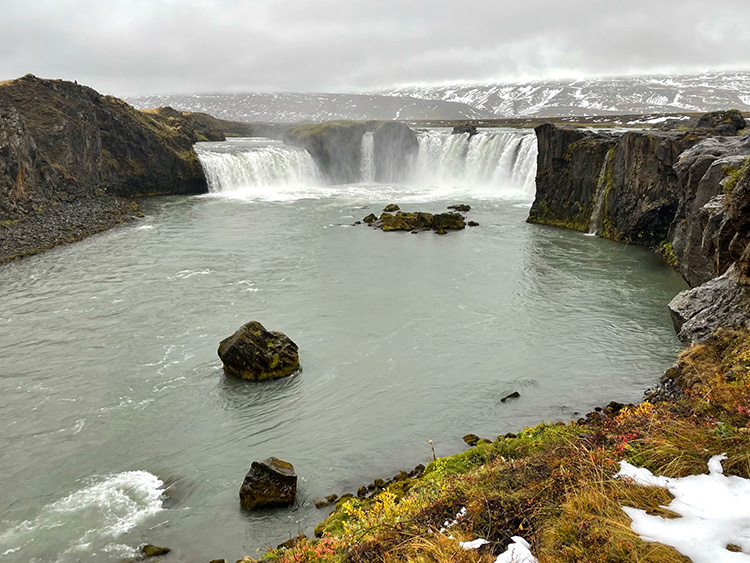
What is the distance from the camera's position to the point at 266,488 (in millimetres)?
10898

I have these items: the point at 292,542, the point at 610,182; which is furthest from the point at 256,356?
the point at 610,182

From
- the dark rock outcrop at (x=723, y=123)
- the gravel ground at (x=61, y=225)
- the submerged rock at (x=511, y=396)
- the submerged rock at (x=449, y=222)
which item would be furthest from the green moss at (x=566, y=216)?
the gravel ground at (x=61, y=225)

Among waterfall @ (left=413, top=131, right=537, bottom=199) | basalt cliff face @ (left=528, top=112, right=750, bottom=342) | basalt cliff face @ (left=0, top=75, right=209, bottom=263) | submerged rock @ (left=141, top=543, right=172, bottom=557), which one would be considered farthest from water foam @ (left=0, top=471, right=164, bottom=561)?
waterfall @ (left=413, top=131, right=537, bottom=199)

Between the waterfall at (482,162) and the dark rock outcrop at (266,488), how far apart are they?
1719 inches

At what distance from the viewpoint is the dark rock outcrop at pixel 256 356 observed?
16312 millimetres

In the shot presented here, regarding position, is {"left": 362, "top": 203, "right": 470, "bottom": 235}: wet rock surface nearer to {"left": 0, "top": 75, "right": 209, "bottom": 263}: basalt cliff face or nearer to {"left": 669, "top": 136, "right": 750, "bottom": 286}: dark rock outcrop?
{"left": 669, "top": 136, "right": 750, "bottom": 286}: dark rock outcrop

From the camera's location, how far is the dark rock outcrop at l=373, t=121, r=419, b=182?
66.1 m

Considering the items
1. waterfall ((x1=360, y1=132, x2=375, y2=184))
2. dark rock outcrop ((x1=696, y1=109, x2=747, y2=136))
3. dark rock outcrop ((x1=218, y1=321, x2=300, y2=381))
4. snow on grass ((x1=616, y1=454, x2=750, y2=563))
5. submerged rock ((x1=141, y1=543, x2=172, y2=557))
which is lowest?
submerged rock ((x1=141, y1=543, x2=172, y2=557))

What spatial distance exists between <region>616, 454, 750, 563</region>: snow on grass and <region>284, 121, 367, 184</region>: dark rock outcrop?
63.7 meters

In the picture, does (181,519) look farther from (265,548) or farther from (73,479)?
(73,479)

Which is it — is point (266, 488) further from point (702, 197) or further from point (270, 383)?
point (702, 197)

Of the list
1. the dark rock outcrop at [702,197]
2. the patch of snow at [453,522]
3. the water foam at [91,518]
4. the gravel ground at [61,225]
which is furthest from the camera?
the gravel ground at [61,225]

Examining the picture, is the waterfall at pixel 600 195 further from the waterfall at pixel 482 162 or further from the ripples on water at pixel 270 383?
the waterfall at pixel 482 162

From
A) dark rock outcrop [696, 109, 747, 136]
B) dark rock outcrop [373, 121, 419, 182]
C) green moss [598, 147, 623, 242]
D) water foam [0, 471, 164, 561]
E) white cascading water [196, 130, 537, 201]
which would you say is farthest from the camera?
dark rock outcrop [373, 121, 419, 182]
